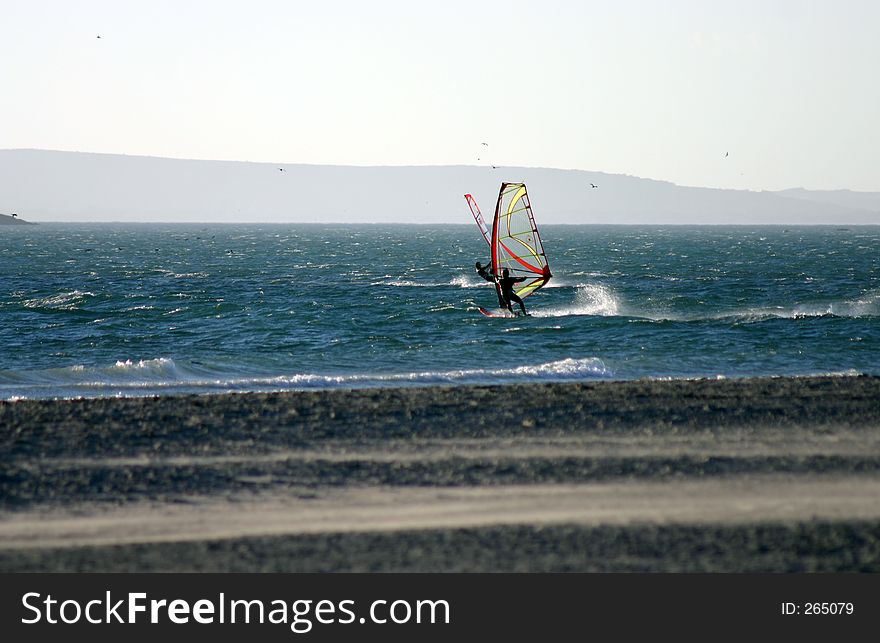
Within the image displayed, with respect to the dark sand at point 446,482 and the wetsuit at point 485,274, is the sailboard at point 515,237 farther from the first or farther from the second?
the dark sand at point 446,482

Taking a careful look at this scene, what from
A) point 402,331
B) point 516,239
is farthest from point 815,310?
point 402,331

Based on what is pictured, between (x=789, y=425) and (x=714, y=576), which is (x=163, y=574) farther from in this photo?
(x=789, y=425)

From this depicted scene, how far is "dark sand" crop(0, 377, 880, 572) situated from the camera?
944cm

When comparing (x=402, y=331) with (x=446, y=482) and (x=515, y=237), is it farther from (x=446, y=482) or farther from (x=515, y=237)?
(x=446, y=482)

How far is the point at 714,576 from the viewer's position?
884 centimetres

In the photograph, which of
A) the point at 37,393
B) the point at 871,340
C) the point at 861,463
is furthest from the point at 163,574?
the point at 871,340

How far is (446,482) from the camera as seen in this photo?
11820 mm

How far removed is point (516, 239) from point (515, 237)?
0.20 meters

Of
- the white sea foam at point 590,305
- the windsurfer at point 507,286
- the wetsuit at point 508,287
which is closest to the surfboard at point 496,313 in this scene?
the white sea foam at point 590,305

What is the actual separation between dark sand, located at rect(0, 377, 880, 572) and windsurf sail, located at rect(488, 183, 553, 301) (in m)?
15.2

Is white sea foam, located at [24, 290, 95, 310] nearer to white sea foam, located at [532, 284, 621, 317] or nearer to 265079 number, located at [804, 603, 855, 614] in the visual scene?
white sea foam, located at [532, 284, 621, 317]

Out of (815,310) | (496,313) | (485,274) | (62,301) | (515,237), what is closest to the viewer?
(485,274)

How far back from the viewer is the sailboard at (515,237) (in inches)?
1251

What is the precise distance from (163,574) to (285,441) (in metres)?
4.98
